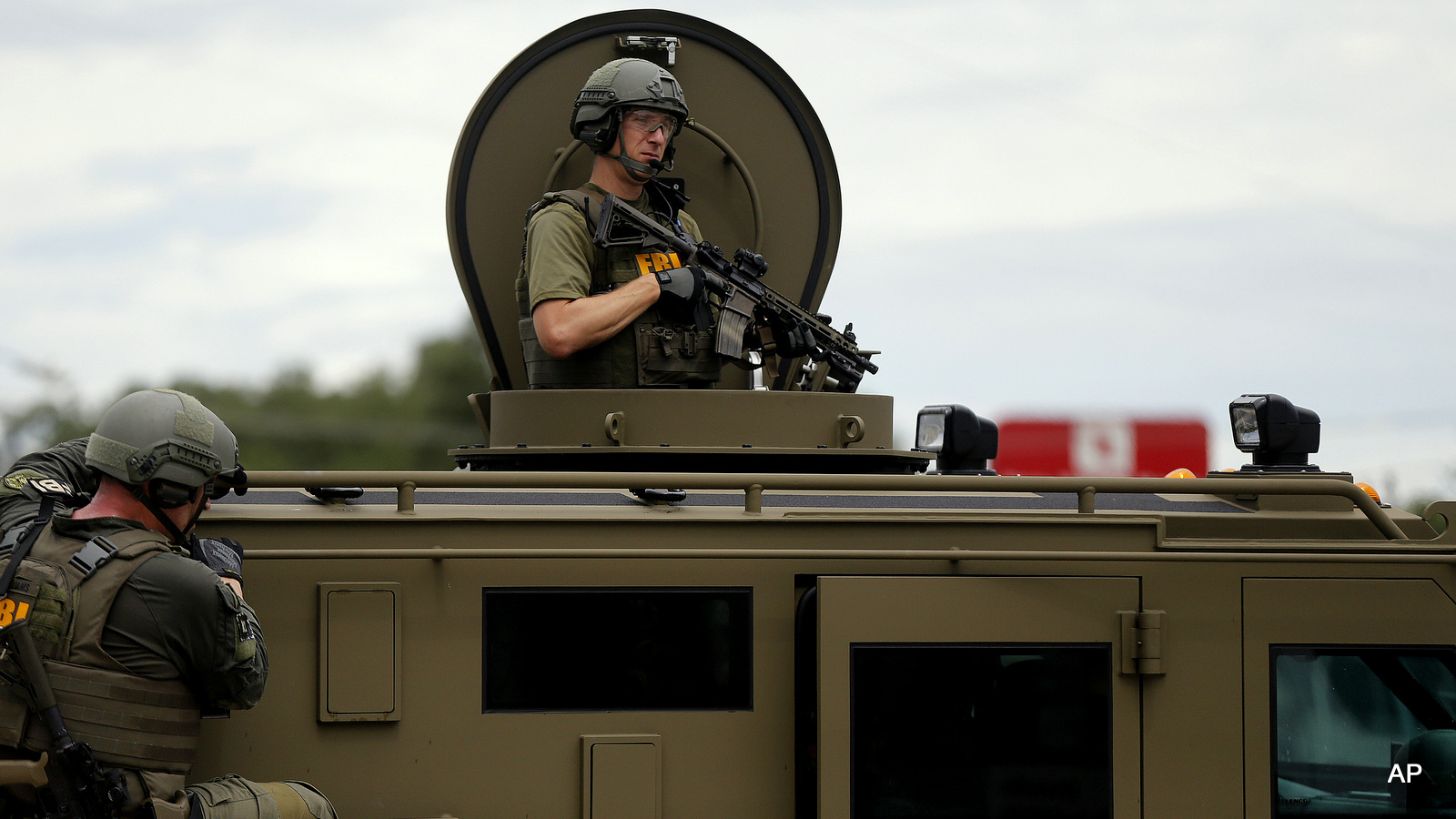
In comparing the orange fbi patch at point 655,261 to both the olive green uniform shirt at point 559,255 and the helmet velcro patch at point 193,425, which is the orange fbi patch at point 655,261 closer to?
the olive green uniform shirt at point 559,255

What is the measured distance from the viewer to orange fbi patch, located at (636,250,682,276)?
560 cm

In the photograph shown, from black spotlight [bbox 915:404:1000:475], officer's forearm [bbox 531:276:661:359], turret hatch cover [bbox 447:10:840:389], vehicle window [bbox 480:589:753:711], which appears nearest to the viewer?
vehicle window [bbox 480:589:753:711]

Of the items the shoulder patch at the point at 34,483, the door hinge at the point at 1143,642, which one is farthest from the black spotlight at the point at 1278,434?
the shoulder patch at the point at 34,483

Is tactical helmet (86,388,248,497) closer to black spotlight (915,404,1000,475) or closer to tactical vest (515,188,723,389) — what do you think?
tactical vest (515,188,723,389)

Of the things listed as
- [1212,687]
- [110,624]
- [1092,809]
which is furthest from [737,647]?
[110,624]

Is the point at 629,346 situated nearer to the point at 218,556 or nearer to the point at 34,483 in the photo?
the point at 218,556

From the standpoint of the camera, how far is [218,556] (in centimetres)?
418

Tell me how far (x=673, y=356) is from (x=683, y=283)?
292 mm

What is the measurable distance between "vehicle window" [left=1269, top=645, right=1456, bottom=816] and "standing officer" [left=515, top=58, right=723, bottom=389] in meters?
2.38

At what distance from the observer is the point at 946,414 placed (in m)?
6.05

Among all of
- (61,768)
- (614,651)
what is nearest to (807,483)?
(614,651)

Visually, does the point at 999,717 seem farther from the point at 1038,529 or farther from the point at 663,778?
the point at 663,778

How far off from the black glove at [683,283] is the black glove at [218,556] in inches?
73.7

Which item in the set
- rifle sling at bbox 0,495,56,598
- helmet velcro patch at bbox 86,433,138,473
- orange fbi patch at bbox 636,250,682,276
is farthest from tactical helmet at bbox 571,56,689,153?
rifle sling at bbox 0,495,56,598
